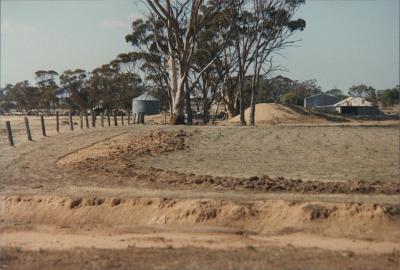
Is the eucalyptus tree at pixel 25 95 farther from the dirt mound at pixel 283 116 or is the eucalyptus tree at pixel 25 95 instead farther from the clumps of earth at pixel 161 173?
the clumps of earth at pixel 161 173

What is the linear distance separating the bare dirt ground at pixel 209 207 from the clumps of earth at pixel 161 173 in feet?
0.13

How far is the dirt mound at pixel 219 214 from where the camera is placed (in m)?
9.60

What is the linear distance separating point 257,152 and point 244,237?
6.60 meters

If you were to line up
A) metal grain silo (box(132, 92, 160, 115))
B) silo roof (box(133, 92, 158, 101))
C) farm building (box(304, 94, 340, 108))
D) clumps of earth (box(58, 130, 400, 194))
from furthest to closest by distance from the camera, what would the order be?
farm building (box(304, 94, 340, 108))
silo roof (box(133, 92, 158, 101))
metal grain silo (box(132, 92, 160, 115))
clumps of earth (box(58, 130, 400, 194))

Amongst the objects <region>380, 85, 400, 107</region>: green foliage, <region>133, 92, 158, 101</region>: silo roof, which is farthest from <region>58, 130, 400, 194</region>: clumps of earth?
<region>380, 85, 400, 107</region>: green foliage

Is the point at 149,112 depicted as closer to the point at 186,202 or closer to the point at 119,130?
the point at 119,130

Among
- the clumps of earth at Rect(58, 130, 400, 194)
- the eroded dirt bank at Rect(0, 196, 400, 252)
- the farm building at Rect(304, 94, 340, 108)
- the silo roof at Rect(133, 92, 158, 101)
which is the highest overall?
the silo roof at Rect(133, 92, 158, 101)

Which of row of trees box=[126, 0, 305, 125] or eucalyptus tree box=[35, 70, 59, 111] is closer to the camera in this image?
row of trees box=[126, 0, 305, 125]

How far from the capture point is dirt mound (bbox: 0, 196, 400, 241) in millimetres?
9602

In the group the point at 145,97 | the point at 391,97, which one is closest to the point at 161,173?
the point at 145,97

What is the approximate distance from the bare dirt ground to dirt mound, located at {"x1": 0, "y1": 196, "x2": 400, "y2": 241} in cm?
2

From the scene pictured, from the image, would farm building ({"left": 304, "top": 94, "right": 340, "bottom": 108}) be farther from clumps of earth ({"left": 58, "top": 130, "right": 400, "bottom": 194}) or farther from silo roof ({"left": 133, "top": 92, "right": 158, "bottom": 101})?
clumps of earth ({"left": 58, "top": 130, "right": 400, "bottom": 194})

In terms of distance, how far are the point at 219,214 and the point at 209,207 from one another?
0.30 meters

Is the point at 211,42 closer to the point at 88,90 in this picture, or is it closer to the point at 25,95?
the point at 88,90
